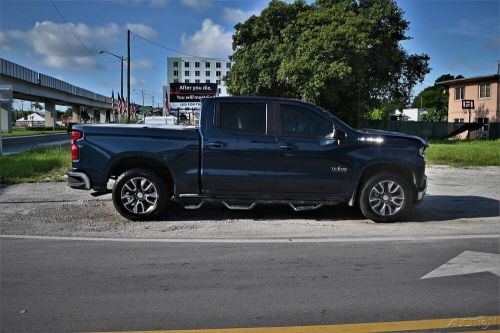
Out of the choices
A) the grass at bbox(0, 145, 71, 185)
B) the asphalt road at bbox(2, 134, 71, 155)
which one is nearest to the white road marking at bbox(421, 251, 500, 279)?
the grass at bbox(0, 145, 71, 185)

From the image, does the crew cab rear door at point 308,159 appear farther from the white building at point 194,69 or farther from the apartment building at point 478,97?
the white building at point 194,69

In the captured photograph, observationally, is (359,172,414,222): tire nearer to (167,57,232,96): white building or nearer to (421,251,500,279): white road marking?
(421,251,500,279): white road marking

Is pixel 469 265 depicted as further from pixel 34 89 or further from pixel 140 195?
pixel 34 89

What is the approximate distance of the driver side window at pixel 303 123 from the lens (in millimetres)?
7715

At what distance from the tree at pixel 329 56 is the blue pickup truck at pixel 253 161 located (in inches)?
903

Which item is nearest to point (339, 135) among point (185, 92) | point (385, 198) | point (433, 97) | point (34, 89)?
point (385, 198)

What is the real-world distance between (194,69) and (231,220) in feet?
446

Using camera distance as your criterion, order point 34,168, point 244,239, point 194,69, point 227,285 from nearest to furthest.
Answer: point 227,285
point 244,239
point 34,168
point 194,69

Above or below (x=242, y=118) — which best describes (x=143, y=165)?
below

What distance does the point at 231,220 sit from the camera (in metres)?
7.96

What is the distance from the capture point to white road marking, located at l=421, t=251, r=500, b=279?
536cm

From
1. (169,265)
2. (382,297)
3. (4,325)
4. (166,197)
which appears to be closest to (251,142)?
(166,197)

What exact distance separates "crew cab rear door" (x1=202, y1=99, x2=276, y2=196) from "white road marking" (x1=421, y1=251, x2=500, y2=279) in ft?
9.35

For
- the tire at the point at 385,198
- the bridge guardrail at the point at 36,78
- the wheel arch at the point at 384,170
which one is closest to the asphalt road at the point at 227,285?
the tire at the point at 385,198
